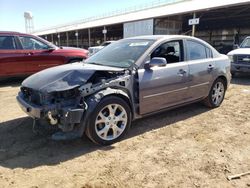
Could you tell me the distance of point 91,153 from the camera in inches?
151

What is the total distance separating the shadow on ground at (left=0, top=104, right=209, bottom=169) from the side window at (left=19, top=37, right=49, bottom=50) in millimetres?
4416

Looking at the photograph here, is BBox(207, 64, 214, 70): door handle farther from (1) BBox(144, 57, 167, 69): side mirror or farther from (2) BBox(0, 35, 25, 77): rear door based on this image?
(2) BBox(0, 35, 25, 77): rear door

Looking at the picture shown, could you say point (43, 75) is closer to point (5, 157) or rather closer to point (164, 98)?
point (5, 157)

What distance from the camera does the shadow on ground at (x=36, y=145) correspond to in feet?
11.9

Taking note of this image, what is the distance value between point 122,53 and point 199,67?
1.67 metres

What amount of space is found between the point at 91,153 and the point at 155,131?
4.39ft

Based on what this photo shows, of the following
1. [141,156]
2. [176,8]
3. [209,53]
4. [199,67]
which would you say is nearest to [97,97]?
[141,156]

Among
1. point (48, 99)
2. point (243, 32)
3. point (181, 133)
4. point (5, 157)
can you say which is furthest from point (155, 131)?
point (243, 32)

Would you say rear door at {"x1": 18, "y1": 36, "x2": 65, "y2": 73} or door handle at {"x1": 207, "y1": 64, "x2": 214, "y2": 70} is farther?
rear door at {"x1": 18, "y1": 36, "x2": 65, "y2": 73}

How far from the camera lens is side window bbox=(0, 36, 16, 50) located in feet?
28.1

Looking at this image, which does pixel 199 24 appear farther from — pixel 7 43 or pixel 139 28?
pixel 7 43

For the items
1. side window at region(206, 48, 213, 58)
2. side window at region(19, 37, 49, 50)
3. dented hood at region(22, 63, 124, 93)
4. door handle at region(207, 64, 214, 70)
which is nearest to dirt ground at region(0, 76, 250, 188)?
dented hood at region(22, 63, 124, 93)

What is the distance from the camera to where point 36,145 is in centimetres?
407

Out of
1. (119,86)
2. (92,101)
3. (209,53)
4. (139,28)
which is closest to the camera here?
(92,101)
